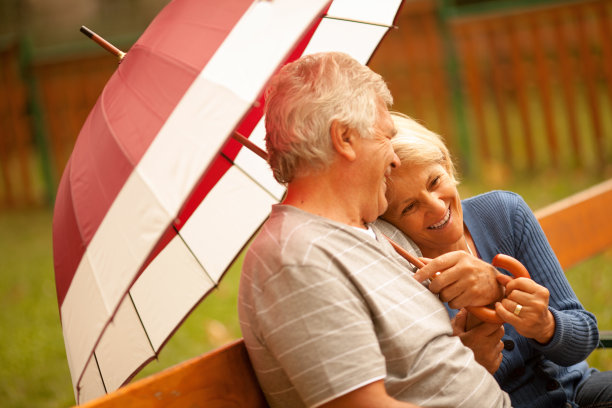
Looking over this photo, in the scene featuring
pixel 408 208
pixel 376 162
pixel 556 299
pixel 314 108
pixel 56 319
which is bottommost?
pixel 56 319

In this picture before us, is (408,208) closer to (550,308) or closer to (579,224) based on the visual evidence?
(550,308)

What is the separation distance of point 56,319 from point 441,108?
15.8ft

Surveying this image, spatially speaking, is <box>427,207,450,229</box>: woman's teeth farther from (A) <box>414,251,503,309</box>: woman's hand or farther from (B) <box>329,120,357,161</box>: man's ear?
(B) <box>329,120,357,161</box>: man's ear

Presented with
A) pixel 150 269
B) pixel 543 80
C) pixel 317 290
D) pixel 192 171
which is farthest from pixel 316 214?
pixel 543 80

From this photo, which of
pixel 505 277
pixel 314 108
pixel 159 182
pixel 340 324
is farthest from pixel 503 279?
pixel 159 182

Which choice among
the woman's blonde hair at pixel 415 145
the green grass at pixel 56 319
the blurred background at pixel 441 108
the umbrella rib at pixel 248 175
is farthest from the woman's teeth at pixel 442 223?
the blurred background at pixel 441 108

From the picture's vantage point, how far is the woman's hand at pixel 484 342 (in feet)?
7.05

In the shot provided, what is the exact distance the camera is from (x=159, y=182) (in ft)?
5.43

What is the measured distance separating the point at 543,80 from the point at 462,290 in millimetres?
6233

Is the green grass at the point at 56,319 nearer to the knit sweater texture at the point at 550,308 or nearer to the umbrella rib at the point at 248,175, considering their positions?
the knit sweater texture at the point at 550,308

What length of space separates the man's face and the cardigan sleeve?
0.65 m

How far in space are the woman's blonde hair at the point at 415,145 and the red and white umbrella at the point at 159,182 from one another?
Answer: 1.74 ft

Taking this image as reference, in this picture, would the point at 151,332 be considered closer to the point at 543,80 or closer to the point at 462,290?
the point at 462,290

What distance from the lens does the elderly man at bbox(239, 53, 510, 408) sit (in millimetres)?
1694
